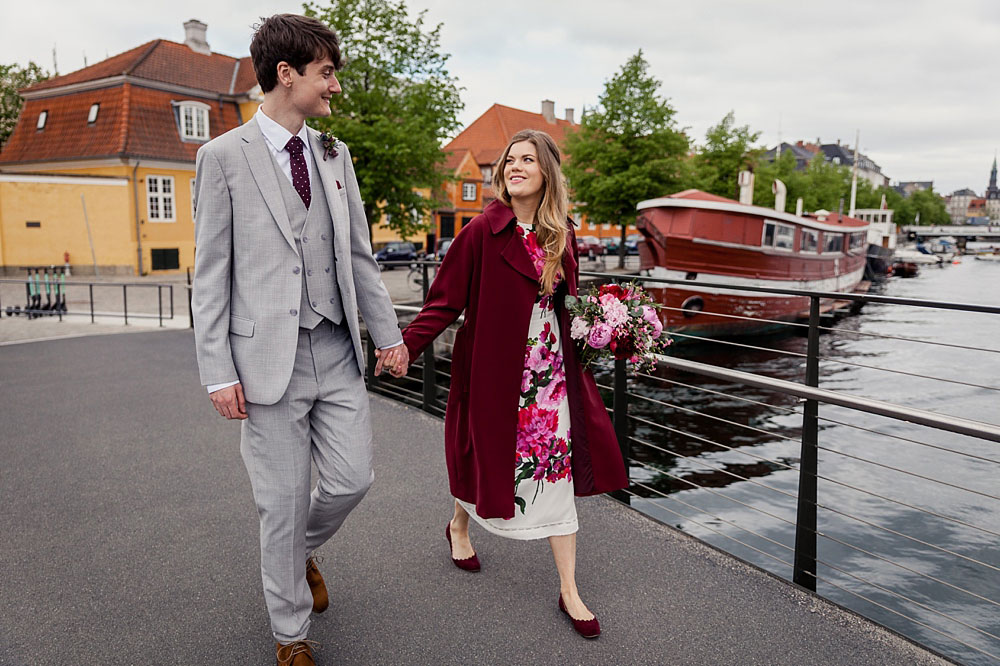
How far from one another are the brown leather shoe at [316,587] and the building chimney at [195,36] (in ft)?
132

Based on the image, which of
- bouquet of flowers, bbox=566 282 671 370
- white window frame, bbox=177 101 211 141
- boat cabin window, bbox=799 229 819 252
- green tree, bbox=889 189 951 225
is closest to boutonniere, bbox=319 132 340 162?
bouquet of flowers, bbox=566 282 671 370

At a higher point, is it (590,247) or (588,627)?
(590,247)

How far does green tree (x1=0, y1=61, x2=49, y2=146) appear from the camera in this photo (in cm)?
4322

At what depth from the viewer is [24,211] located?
93.9 feet

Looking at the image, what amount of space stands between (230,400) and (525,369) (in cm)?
114

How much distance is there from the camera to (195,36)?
125ft

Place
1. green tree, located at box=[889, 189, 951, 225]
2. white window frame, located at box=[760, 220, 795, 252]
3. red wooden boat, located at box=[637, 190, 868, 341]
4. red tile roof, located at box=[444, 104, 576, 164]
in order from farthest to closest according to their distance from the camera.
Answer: green tree, located at box=[889, 189, 951, 225] → red tile roof, located at box=[444, 104, 576, 164] → white window frame, located at box=[760, 220, 795, 252] → red wooden boat, located at box=[637, 190, 868, 341]

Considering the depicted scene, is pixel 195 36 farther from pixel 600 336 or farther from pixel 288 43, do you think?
pixel 600 336

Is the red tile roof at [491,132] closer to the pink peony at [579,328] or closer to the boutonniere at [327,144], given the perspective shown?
the pink peony at [579,328]

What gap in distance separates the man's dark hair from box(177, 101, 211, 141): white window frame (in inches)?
1333

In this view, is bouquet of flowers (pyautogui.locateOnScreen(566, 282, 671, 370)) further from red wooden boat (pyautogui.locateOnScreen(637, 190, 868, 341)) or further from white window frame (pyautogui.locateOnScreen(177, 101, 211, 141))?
white window frame (pyautogui.locateOnScreen(177, 101, 211, 141))

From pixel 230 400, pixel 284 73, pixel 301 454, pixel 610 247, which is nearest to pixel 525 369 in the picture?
pixel 301 454

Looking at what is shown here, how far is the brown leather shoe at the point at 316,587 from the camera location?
2.99 m

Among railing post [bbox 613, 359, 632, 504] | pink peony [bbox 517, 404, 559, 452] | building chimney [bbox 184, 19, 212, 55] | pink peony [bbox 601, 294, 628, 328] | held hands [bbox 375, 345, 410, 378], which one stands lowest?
railing post [bbox 613, 359, 632, 504]
